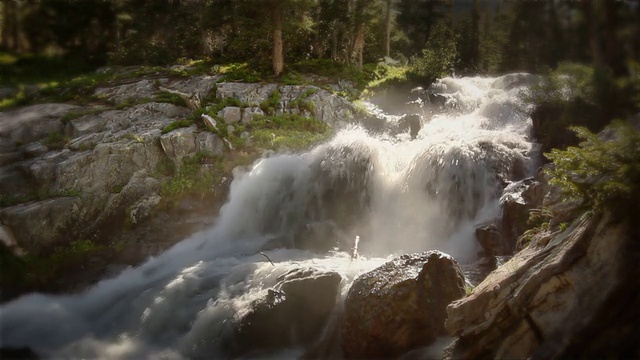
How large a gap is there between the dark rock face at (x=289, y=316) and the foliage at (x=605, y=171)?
532cm

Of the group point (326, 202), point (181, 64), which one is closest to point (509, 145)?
point (326, 202)

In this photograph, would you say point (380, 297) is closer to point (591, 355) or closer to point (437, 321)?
point (437, 321)

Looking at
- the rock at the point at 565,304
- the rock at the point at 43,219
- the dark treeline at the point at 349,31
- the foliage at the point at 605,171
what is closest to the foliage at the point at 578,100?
A: the dark treeline at the point at 349,31

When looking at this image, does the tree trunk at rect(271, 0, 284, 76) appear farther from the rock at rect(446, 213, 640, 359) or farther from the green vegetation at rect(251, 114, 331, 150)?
the rock at rect(446, 213, 640, 359)

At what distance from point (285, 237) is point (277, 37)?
12057 mm

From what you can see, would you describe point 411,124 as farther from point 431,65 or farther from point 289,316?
point 289,316

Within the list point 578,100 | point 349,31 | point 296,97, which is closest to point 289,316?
point 578,100

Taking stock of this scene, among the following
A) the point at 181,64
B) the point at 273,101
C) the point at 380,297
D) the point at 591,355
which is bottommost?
the point at 380,297

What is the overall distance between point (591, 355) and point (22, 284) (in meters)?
14.3

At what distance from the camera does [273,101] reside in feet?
65.8

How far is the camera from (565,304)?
20.0 ft

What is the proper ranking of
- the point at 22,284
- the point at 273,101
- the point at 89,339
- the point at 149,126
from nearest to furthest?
the point at 89,339 → the point at 22,284 → the point at 149,126 → the point at 273,101

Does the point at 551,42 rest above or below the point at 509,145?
above

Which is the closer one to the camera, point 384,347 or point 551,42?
point 384,347
